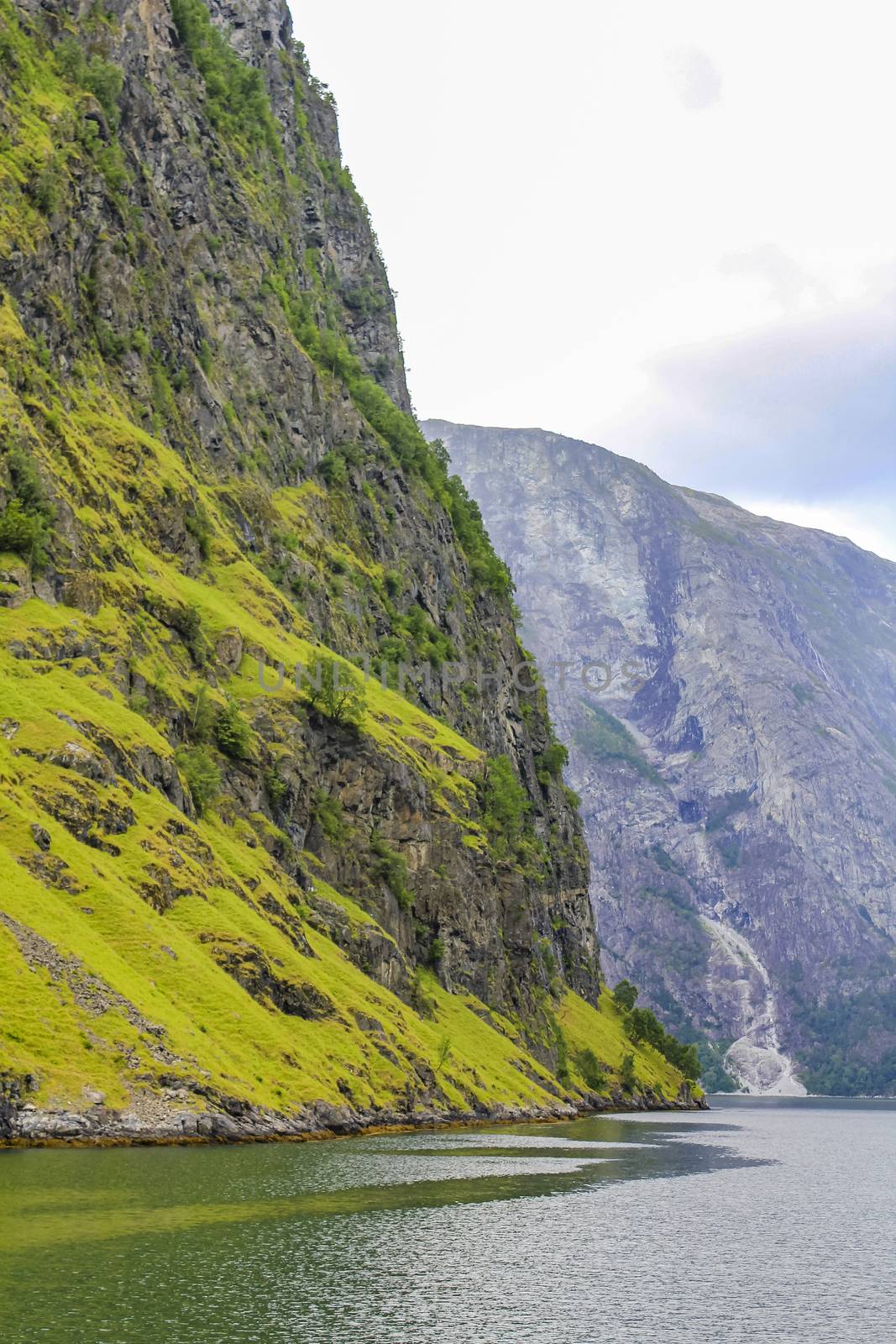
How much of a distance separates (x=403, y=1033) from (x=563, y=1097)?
5837 centimetres

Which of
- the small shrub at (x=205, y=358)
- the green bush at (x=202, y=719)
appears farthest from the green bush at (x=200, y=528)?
the green bush at (x=202, y=719)

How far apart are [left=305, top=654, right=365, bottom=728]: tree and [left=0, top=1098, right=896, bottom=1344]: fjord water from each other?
6946cm

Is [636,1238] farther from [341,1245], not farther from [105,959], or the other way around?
[105,959]

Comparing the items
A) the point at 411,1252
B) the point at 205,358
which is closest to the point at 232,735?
the point at 205,358

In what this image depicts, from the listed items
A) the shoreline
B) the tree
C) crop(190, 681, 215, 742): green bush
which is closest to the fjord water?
the shoreline

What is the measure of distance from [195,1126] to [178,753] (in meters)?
47.9

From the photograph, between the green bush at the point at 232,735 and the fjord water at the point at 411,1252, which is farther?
the green bush at the point at 232,735

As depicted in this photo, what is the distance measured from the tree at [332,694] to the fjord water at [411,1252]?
6946 cm

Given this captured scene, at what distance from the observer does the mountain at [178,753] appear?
290 feet

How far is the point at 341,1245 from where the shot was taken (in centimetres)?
5516

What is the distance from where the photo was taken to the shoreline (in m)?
72.3

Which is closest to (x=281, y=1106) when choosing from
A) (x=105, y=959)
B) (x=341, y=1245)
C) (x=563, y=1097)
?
(x=105, y=959)

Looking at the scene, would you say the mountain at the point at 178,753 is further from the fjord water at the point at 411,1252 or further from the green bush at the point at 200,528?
the fjord water at the point at 411,1252

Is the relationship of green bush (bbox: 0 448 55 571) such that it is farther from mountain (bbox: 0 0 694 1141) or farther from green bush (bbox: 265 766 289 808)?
green bush (bbox: 265 766 289 808)
